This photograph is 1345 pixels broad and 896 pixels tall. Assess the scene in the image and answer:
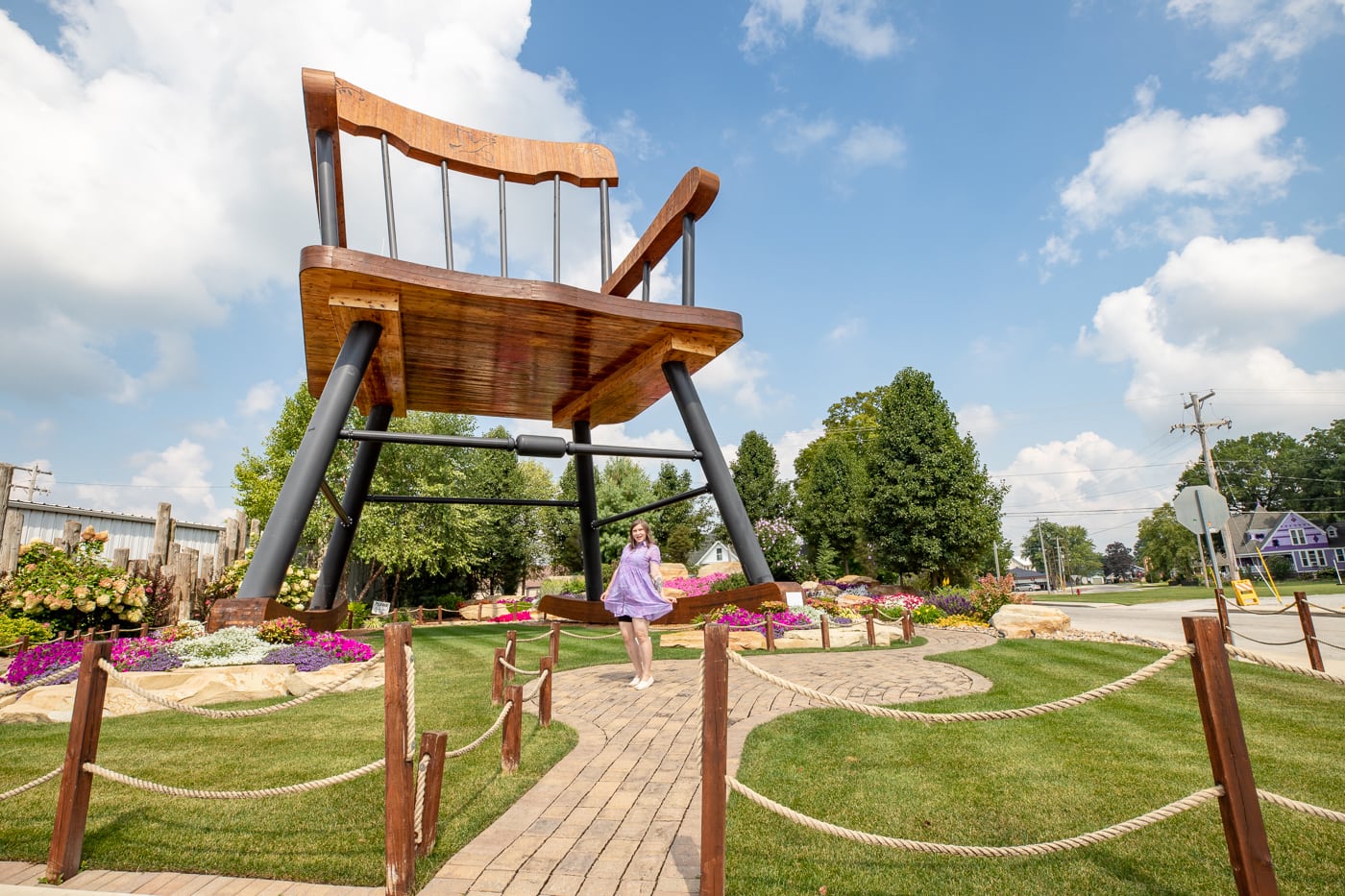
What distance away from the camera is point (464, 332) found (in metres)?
8.23

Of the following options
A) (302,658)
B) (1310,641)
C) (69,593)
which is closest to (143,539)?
(69,593)

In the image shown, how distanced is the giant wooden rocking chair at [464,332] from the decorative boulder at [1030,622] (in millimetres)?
7865

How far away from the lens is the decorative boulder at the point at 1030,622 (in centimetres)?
1397

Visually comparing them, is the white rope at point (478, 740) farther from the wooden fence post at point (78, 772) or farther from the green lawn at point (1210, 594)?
the green lawn at point (1210, 594)

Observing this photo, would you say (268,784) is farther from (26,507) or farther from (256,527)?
(256,527)

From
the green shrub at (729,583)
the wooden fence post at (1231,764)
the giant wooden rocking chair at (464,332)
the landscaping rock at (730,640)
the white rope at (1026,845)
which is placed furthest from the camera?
the green shrub at (729,583)

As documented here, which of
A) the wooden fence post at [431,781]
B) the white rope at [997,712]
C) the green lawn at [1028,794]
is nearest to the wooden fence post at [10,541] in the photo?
the wooden fence post at [431,781]

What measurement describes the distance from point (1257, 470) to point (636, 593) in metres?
80.5

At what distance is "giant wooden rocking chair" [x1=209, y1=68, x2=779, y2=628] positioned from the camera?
23.1 feet

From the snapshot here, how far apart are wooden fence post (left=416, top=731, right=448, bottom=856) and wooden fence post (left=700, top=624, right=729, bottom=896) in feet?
4.29

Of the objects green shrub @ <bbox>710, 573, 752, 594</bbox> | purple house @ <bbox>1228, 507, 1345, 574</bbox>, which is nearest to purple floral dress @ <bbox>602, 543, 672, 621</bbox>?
green shrub @ <bbox>710, 573, 752, 594</bbox>

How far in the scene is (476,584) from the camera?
1330 inches

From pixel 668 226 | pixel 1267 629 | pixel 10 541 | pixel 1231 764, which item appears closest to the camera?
pixel 1231 764

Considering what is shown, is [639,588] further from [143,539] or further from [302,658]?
[143,539]
